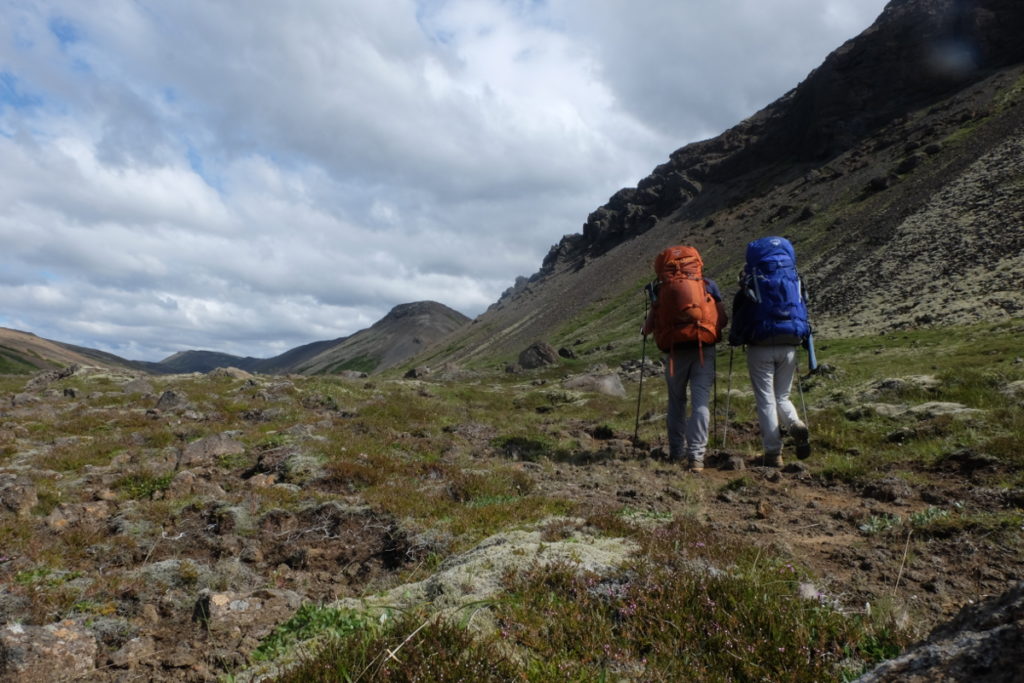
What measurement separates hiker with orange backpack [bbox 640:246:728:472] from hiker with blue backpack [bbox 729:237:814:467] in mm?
509

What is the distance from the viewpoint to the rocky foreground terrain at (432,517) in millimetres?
3781

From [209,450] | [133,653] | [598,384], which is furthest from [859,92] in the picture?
[133,653]

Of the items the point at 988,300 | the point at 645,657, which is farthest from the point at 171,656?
the point at 988,300

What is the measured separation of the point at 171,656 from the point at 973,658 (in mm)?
4436

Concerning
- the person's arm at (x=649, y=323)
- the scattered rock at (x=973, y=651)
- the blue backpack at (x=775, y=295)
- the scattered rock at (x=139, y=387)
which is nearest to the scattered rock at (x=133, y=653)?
the scattered rock at (x=973, y=651)

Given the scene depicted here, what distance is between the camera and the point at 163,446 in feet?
38.2

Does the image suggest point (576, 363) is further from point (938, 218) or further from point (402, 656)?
point (402, 656)

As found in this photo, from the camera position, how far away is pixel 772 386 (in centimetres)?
886

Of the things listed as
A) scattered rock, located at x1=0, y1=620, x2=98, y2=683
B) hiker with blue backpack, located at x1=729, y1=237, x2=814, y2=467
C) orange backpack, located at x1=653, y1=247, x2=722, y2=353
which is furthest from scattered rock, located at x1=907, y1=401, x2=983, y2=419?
scattered rock, located at x1=0, y1=620, x2=98, y2=683

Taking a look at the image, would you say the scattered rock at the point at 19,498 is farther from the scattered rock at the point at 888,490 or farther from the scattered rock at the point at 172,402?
the scattered rock at the point at 888,490

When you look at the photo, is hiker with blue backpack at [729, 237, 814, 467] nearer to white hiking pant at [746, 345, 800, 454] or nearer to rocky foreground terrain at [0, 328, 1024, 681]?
white hiking pant at [746, 345, 800, 454]

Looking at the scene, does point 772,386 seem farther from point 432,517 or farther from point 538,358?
point 538,358

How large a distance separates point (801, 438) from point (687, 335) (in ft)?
7.82

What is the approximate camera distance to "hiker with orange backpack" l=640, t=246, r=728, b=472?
357 inches
